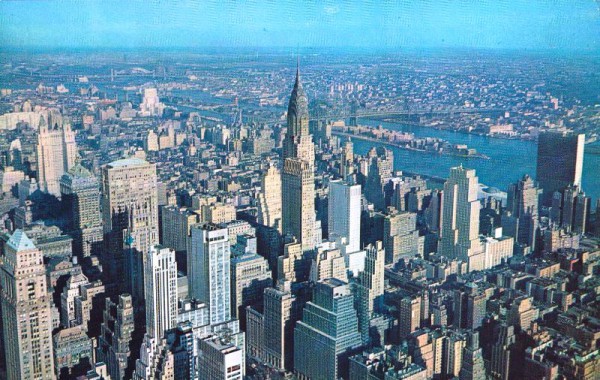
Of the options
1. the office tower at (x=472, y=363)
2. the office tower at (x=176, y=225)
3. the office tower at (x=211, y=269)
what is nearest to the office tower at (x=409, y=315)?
the office tower at (x=472, y=363)

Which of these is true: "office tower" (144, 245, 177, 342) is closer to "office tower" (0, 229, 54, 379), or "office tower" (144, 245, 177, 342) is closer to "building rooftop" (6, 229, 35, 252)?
"office tower" (0, 229, 54, 379)

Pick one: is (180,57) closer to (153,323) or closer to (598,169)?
(153,323)

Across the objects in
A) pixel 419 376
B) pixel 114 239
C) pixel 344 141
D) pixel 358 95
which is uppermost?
pixel 358 95

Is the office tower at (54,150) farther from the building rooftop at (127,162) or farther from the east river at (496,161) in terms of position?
the east river at (496,161)

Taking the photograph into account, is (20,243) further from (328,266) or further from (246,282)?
(328,266)

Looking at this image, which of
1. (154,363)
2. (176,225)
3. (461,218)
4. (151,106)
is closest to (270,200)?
(176,225)

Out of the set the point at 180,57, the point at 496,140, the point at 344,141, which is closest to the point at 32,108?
the point at 180,57

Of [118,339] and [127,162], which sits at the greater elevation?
[127,162]
